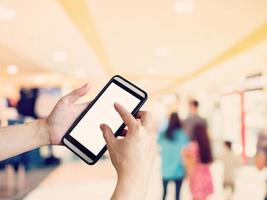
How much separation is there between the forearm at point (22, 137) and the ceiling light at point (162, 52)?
3.63m

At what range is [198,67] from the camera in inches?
205

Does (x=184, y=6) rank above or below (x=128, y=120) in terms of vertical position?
below

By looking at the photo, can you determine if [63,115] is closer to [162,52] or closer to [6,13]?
[6,13]

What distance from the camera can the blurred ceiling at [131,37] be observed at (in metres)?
3.04

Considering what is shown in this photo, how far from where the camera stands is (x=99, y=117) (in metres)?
0.85

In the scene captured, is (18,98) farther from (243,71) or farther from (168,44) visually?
(243,71)

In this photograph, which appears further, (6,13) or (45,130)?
(6,13)

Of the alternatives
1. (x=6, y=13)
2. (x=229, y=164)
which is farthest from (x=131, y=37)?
(x=229, y=164)

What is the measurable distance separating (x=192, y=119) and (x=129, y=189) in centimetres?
416

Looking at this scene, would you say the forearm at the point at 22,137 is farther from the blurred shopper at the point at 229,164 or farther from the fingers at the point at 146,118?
the blurred shopper at the point at 229,164

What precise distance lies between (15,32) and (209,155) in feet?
7.52

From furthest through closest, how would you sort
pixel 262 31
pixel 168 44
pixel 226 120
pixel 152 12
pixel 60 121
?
pixel 226 120, pixel 168 44, pixel 262 31, pixel 152 12, pixel 60 121

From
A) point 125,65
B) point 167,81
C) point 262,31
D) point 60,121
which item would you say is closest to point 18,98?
point 125,65

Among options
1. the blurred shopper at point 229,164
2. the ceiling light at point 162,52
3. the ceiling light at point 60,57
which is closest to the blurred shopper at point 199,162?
the blurred shopper at point 229,164
